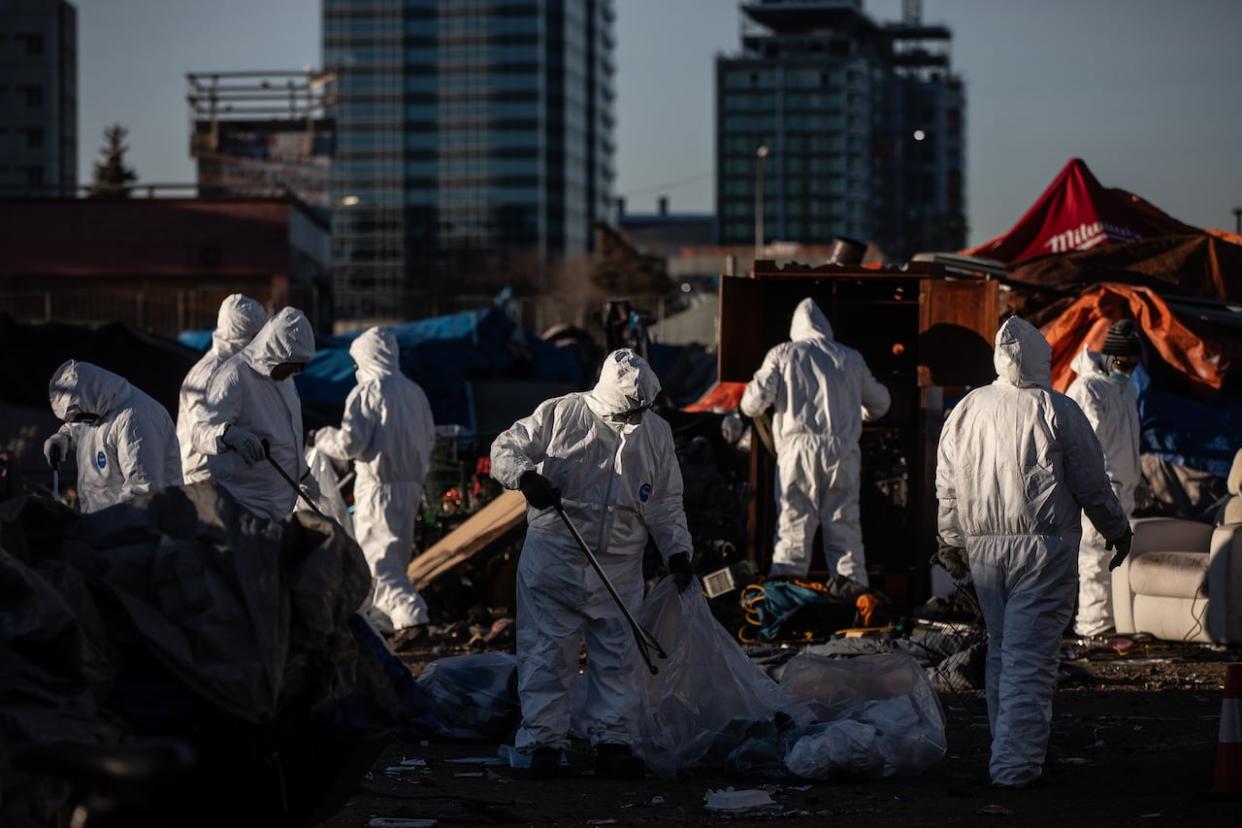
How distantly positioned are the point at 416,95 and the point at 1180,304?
11496cm

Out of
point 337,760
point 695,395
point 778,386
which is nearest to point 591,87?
point 695,395

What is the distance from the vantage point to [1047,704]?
7504mm

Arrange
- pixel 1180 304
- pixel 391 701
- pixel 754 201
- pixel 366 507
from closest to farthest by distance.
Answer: pixel 391 701 < pixel 366 507 < pixel 1180 304 < pixel 754 201

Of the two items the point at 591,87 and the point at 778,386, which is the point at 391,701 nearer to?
the point at 778,386

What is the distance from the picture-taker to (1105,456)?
40.4ft

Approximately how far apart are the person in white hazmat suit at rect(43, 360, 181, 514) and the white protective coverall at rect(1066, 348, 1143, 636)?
19.7ft

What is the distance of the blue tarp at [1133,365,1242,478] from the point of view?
15070 millimetres

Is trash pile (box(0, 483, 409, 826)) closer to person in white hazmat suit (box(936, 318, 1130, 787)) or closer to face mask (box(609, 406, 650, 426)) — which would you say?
face mask (box(609, 406, 650, 426))

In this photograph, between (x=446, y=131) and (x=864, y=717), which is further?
(x=446, y=131)

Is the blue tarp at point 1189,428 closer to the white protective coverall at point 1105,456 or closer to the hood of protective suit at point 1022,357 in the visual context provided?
the white protective coverall at point 1105,456

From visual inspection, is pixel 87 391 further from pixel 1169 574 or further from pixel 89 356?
pixel 89 356

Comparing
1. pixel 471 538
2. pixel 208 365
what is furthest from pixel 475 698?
pixel 471 538

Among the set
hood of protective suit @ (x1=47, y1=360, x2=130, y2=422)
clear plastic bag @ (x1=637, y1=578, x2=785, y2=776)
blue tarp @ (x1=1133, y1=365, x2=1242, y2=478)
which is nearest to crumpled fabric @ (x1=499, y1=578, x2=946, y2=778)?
clear plastic bag @ (x1=637, y1=578, x2=785, y2=776)

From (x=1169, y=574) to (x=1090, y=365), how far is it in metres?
1.51
